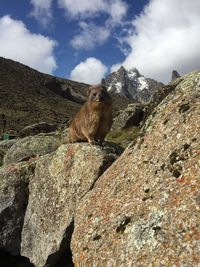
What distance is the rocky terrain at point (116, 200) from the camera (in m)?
10.2

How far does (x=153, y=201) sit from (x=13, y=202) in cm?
786

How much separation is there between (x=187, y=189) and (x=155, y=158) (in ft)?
6.71

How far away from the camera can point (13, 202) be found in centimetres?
1719

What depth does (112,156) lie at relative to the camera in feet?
50.3

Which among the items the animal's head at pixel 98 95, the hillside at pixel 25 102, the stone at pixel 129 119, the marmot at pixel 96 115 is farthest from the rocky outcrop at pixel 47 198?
the hillside at pixel 25 102

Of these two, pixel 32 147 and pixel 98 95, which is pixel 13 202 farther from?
pixel 32 147

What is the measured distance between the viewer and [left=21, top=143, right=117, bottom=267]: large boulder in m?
14.4

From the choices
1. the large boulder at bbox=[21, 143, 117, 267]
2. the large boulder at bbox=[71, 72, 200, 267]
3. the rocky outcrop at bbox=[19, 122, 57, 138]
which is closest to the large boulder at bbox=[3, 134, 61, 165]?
the large boulder at bbox=[21, 143, 117, 267]

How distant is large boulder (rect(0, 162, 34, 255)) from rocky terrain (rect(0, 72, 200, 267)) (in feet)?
0.12

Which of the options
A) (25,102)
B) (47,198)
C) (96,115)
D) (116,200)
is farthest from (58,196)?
(25,102)

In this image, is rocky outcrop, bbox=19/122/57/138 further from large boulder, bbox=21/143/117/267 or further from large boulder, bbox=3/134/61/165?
Result: large boulder, bbox=21/143/117/267

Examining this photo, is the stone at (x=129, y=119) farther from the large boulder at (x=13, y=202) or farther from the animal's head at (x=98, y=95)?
the animal's head at (x=98, y=95)

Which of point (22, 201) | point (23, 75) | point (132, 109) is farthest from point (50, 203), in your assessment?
point (23, 75)

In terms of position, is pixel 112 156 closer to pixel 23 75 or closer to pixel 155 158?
pixel 155 158
